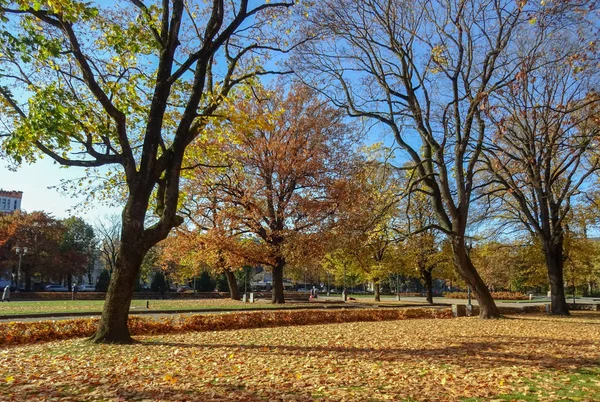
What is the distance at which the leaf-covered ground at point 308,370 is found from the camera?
17.9 feet

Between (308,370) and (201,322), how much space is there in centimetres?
846

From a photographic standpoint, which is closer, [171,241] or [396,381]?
[396,381]

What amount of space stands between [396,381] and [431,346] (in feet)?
13.6

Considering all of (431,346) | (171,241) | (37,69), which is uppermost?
(37,69)

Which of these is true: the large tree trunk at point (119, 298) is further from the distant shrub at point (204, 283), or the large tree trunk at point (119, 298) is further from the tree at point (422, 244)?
the distant shrub at point (204, 283)

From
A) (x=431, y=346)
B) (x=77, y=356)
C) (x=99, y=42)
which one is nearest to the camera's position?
(x=77, y=356)

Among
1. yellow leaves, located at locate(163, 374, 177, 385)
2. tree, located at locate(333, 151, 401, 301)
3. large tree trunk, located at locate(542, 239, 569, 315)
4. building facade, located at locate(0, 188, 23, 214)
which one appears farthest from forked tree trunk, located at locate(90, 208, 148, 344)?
building facade, located at locate(0, 188, 23, 214)

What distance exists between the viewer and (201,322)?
14.6 meters

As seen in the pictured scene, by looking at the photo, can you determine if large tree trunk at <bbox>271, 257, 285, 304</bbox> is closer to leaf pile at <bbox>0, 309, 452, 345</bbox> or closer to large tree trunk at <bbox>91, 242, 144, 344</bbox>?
leaf pile at <bbox>0, 309, 452, 345</bbox>

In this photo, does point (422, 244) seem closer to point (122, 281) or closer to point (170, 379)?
point (122, 281)

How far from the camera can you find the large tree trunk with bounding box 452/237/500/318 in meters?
18.4

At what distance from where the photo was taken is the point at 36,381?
19.9 ft

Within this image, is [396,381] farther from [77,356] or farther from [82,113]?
[82,113]

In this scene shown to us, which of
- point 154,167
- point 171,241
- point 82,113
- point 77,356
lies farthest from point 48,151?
point 171,241
